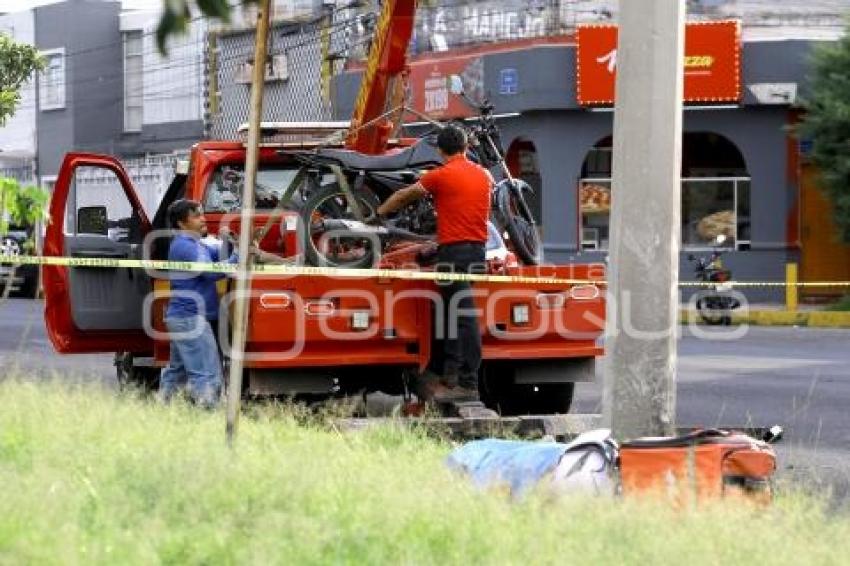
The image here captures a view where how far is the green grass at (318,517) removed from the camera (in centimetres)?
622

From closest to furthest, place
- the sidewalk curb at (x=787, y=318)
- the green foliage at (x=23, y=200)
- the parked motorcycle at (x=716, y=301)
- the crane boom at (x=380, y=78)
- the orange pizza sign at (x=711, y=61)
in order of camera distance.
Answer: the green foliage at (x=23, y=200)
the crane boom at (x=380, y=78)
the parked motorcycle at (x=716, y=301)
the sidewalk curb at (x=787, y=318)
the orange pizza sign at (x=711, y=61)

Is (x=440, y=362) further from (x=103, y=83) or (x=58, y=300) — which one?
(x=103, y=83)

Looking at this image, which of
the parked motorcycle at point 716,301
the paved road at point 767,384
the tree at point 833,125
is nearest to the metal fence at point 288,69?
the tree at point 833,125

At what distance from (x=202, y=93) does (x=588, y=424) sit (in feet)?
112

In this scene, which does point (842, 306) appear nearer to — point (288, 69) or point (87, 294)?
point (87, 294)

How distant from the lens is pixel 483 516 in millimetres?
6824

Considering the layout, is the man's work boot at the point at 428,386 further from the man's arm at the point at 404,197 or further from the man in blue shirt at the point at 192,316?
the man in blue shirt at the point at 192,316

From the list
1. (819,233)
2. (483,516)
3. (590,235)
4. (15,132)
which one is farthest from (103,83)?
(483,516)

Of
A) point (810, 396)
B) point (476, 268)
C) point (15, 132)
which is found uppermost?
point (15, 132)

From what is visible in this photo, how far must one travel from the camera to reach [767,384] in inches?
615

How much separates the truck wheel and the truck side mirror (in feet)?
3.45

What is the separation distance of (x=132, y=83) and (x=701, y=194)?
21.6m

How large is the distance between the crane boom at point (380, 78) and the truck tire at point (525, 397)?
218cm

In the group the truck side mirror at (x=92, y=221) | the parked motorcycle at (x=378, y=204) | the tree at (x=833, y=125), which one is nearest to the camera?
the parked motorcycle at (x=378, y=204)
